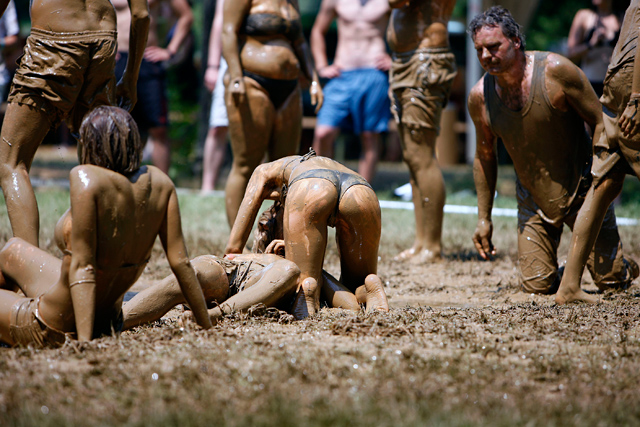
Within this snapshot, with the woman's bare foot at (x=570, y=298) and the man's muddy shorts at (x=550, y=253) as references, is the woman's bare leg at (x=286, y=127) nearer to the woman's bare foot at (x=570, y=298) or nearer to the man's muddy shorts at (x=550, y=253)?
the man's muddy shorts at (x=550, y=253)

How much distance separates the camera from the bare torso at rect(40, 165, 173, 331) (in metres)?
2.93

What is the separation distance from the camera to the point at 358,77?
29.9ft

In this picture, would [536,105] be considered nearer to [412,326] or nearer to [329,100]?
[412,326]

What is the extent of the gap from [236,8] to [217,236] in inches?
81.6

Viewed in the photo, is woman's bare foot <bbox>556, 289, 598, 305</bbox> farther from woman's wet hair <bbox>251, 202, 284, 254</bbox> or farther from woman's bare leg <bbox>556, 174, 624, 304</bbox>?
woman's wet hair <bbox>251, 202, 284, 254</bbox>

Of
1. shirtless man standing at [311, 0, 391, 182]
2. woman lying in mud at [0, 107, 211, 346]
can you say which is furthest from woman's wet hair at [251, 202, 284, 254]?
shirtless man standing at [311, 0, 391, 182]

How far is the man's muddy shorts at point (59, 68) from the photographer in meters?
4.32

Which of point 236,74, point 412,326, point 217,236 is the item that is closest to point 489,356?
point 412,326

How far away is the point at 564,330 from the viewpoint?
11.4 feet

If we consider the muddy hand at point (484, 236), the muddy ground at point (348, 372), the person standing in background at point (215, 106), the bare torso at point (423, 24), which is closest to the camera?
the muddy ground at point (348, 372)

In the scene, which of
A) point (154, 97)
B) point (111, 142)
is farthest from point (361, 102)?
point (111, 142)

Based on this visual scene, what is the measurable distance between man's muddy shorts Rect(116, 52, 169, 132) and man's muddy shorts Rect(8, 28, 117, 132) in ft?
15.2

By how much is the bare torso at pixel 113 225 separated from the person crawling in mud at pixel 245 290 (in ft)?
1.19

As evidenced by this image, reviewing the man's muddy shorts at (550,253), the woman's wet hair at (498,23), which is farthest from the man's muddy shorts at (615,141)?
the woman's wet hair at (498,23)
